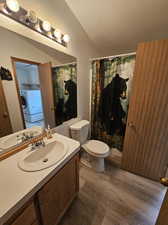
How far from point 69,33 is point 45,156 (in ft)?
5.79

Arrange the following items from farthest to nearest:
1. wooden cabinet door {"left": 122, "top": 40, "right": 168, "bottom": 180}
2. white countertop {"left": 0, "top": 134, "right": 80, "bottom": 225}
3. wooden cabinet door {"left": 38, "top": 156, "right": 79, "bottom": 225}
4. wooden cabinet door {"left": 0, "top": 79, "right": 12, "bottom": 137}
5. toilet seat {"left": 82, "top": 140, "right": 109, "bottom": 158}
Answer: toilet seat {"left": 82, "top": 140, "right": 109, "bottom": 158} → wooden cabinet door {"left": 122, "top": 40, "right": 168, "bottom": 180} → wooden cabinet door {"left": 0, "top": 79, "right": 12, "bottom": 137} → wooden cabinet door {"left": 38, "top": 156, "right": 79, "bottom": 225} → white countertop {"left": 0, "top": 134, "right": 80, "bottom": 225}

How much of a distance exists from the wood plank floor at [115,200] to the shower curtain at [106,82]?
0.68 m

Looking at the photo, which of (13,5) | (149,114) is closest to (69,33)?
(13,5)

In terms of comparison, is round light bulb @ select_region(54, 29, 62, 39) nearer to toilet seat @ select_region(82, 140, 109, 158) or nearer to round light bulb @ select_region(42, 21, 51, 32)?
round light bulb @ select_region(42, 21, 51, 32)

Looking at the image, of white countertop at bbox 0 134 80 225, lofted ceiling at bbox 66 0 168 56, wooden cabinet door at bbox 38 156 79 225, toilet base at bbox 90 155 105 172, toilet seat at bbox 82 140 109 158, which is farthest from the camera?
toilet base at bbox 90 155 105 172

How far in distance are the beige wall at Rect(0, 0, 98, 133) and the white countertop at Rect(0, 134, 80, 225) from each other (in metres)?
1.22

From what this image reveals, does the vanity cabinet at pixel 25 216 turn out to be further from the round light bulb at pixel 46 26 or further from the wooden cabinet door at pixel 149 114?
the round light bulb at pixel 46 26

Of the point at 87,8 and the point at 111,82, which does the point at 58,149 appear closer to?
the point at 111,82

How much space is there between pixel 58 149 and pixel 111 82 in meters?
1.46

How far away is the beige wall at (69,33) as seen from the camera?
1057 millimetres

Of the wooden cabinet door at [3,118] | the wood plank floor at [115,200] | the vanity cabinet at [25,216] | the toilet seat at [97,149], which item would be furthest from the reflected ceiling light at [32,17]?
the wood plank floor at [115,200]

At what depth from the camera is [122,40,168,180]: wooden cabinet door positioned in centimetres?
129

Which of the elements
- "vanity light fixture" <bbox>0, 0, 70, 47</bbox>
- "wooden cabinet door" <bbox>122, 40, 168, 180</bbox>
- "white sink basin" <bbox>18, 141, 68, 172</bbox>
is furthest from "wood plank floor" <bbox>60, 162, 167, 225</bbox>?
"vanity light fixture" <bbox>0, 0, 70, 47</bbox>

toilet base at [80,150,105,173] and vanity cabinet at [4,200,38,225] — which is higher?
vanity cabinet at [4,200,38,225]
